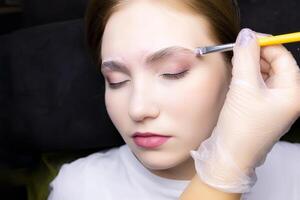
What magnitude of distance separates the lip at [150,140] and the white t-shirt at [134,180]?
6.6 inches

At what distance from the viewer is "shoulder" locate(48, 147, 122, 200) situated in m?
1.13

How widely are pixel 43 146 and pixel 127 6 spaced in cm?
54

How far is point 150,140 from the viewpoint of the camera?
2.88ft

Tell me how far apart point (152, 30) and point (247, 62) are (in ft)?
0.68

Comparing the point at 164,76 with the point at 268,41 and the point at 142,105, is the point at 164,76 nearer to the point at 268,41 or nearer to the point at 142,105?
the point at 142,105

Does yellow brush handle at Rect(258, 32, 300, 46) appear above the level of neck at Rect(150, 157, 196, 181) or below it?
above

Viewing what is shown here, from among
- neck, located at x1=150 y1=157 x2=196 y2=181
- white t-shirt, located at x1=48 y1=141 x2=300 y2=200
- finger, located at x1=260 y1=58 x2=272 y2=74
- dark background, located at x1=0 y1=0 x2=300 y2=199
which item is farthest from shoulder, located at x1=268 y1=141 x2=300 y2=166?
finger, located at x1=260 y1=58 x2=272 y2=74

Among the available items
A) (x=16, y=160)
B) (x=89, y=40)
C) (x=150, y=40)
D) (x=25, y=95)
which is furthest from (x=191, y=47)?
(x=16, y=160)

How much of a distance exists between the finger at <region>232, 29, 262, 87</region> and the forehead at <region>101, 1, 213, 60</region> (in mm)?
121

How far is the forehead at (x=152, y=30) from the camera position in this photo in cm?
87

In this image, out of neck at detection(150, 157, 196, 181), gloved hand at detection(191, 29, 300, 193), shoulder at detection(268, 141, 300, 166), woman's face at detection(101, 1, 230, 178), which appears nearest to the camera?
gloved hand at detection(191, 29, 300, 193)

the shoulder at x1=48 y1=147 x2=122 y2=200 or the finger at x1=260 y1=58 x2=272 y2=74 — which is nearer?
the finger at x1=260 y1=58 x2=272 y2=74

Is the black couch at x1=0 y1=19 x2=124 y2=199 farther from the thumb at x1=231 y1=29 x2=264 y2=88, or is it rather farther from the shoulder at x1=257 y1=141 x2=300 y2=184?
the thumb at x1=231 y1=29 x2=264 y2=88

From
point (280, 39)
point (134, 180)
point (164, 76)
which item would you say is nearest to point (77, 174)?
point (134, 180)
